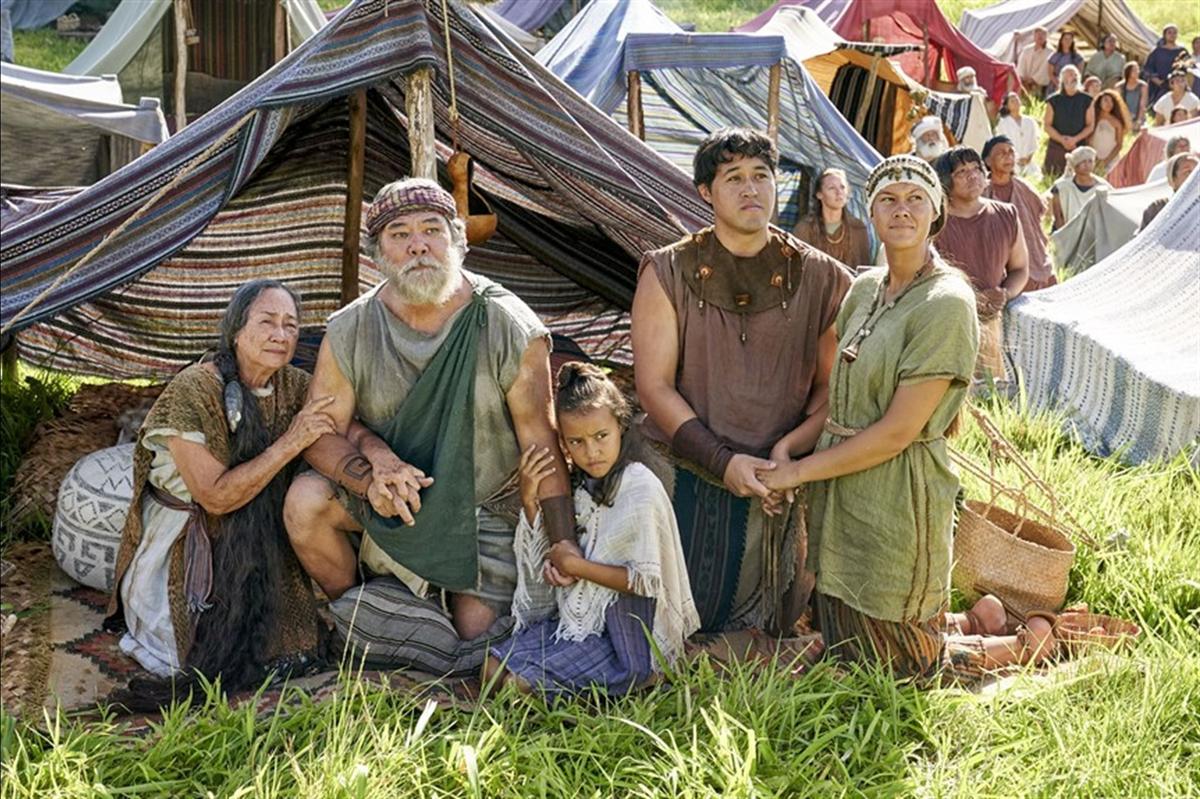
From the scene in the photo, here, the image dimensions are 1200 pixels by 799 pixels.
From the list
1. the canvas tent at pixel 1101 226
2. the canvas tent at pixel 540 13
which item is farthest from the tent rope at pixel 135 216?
the canvas tent at pixel 540 13

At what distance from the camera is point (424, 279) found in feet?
13.0

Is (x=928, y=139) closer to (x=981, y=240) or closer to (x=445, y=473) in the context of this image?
(x=981, y=240)

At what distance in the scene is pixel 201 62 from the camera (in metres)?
12.0

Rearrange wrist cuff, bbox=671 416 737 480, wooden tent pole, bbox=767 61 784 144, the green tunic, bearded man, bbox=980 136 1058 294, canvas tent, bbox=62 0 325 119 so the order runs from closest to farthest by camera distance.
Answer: the green tunic < wrist cuff, bbox=671 416 737 480 < bearded man, bbox=980 136 1058 294 < wooden tent pole, bbox=767 61 784 144 < canvas tent, bbox=62 0 325 119

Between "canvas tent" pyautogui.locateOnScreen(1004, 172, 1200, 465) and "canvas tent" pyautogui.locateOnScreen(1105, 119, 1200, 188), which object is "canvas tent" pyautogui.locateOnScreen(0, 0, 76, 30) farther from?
"canvas tent" pyautogui.locateOnScreen(1004, 172, 1200, 465)

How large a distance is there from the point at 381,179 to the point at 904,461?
9.38 ft

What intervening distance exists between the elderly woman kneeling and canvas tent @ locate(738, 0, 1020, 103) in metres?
14.1

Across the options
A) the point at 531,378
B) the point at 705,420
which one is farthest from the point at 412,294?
the point at 705,420

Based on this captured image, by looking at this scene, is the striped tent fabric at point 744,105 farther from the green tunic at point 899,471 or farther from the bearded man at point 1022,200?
the green tunic at point 899,471

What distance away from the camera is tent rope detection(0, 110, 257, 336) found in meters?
4.34

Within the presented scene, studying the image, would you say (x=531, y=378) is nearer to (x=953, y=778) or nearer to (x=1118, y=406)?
(x=953, y=778)

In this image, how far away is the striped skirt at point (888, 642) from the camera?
4.07 m

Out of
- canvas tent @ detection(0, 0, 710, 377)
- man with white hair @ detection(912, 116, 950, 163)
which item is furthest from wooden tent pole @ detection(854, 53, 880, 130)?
canvas tent @ detection(0, 0, 710, 377)

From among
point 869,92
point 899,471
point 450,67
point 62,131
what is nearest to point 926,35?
point 869,92
